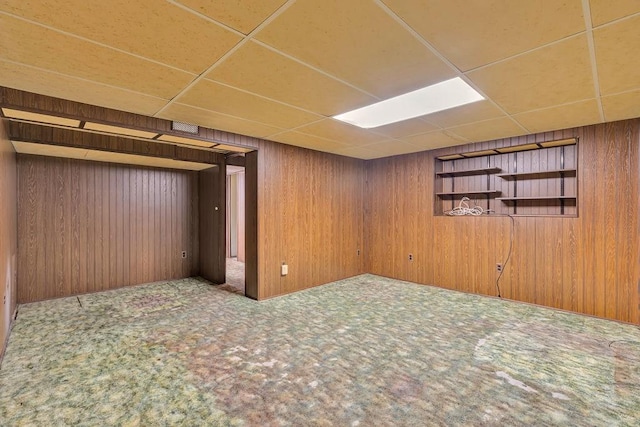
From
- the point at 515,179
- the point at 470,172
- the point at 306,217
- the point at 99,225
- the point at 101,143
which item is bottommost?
the point at 99,225

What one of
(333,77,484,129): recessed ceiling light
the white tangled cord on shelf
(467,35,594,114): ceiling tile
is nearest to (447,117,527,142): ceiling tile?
(467,35,594,114): ceiling tile

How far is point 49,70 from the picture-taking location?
2.12 m

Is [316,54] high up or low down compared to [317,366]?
up

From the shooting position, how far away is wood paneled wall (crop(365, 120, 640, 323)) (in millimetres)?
3402

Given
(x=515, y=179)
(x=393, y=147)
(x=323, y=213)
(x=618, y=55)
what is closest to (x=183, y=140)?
(x=323, y=213)

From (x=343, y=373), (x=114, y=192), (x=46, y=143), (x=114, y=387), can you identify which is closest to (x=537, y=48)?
(x=343, y=373)

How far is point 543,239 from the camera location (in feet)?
13.0

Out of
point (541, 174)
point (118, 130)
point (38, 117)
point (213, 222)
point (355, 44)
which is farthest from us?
point (213, 222)

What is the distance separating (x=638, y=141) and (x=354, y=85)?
3328 millimetres

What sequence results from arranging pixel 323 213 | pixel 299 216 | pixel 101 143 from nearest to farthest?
pixel 101 143 < pixel 299 216 < pixel 323 213

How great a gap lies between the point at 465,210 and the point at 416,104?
2378 millimetres

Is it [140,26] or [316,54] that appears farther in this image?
[316,54]

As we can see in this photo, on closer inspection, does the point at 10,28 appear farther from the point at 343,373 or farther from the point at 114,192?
the point at 114,192

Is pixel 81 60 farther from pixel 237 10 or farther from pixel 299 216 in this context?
pixel 299 216
